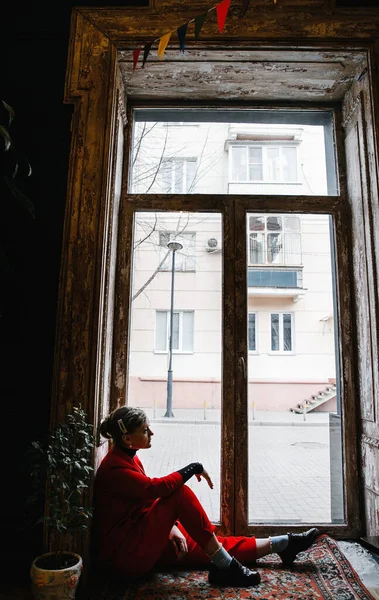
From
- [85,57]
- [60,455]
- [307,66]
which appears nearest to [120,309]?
[60,455]

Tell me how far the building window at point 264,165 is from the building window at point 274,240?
0.27 metres

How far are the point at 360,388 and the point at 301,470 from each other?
62 cm

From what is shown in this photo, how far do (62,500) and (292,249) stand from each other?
6.45 feet

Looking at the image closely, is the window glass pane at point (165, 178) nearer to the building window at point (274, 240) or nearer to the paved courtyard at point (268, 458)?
the building window at point (274, 240)

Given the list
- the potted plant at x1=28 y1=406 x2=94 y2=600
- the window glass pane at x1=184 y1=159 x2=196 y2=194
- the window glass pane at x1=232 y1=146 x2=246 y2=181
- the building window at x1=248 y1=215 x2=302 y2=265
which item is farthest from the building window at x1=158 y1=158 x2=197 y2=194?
the potted plant at x1=28 y1=406 x2=94 y2=600

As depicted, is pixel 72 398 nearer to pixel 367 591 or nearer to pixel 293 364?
pixel 293 364

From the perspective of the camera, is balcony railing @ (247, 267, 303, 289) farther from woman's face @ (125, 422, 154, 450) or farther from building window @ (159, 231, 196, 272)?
woman's face @ (125, 422, 154, 450)

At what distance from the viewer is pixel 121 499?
82.4 inches

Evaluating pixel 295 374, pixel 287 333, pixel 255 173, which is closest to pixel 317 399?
pixel 295 374

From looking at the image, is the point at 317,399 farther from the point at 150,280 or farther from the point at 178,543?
the point at 150,280

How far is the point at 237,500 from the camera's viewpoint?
8.21 ft

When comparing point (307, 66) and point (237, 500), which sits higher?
point (307, 66)

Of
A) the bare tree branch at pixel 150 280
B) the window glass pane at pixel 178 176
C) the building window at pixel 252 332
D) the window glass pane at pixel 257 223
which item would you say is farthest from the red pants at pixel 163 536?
the window glass pane at pixel 178 176

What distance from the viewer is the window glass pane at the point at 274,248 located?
277cm
